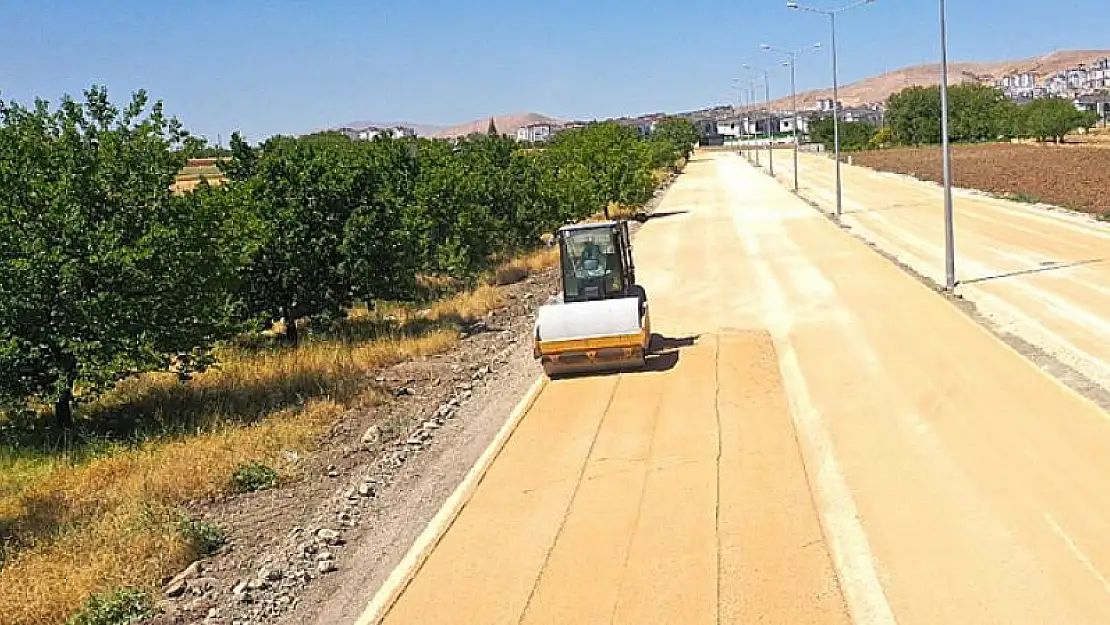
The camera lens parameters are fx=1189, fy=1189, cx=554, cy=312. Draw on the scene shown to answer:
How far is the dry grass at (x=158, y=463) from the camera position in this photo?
1173 cm

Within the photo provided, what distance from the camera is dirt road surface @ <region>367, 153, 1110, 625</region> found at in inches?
369

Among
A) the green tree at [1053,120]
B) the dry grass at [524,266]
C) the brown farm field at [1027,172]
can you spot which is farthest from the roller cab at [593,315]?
the green tree at [1053,120]

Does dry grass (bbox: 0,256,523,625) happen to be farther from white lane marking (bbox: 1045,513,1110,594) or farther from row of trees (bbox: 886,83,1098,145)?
row of trees (bbox: 886,83,1098,145)

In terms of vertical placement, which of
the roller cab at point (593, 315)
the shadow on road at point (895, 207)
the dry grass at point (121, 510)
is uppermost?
the roller cab at point (593, 315)

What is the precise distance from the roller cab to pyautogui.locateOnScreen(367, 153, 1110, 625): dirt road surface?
0.47 m

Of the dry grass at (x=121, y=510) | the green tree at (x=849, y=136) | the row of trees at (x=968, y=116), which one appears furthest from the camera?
the green tree at (x=849, y=136)

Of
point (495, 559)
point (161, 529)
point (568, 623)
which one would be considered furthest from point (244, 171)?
point (568, 623)

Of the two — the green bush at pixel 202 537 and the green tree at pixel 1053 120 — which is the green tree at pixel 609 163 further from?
the green tree at pixel 1053 120

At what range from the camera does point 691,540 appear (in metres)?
10.8

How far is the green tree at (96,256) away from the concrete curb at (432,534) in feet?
19.8

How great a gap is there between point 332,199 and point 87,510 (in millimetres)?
13375

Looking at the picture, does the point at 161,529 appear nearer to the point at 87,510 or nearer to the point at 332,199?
the point at 87,510

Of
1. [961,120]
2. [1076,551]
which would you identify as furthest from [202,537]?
[961,120]

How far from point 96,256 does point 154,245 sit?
1.06 metres
